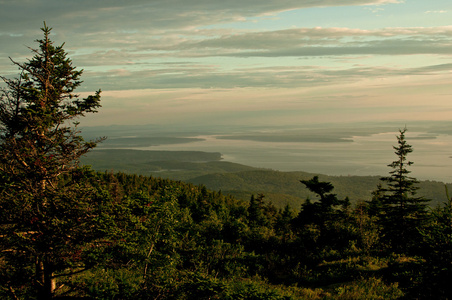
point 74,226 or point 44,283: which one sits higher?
point 74,226

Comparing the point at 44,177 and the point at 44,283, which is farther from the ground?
the point at 44,177

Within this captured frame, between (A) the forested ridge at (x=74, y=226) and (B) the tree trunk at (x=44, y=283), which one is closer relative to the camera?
(A) the forested ridge at (x=74, y=226)

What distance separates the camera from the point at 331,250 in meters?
24.8

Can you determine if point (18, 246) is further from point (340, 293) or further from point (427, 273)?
point (340, 293)

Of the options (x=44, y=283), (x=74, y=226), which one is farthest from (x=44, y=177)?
(x=44, y=283)

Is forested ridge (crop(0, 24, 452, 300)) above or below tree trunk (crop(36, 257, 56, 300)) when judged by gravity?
above

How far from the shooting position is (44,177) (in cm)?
1112

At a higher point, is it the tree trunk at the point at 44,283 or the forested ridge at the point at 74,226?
the forested ridge at the point at 74,226

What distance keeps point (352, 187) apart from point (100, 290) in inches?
7455

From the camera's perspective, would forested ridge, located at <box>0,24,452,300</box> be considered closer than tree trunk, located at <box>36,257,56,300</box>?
Yes

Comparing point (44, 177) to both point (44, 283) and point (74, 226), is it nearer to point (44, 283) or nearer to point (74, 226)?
point (74, 226)

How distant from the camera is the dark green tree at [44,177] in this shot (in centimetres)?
1041

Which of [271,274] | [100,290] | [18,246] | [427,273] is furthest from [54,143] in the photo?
[271,274]

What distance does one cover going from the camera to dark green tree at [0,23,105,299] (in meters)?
10.4
